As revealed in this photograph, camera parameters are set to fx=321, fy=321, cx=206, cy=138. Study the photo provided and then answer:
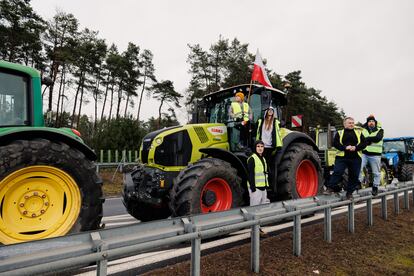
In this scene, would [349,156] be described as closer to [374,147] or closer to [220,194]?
[374,147]

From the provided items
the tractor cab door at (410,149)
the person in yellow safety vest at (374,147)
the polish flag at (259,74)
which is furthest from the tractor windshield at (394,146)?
the polish flag at (259,74)

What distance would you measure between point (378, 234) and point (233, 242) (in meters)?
2.88

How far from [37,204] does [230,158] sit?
3.20m

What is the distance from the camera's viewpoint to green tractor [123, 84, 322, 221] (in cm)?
485

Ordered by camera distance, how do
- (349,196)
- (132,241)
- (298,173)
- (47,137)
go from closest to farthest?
(132,241) < (47,137) < (349,196) < (298,173)

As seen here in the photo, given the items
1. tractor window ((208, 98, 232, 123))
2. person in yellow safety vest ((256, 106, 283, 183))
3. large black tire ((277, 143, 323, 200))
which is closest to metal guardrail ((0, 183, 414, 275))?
large black tire ((277, 143, 323, 200))

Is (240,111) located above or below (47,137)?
above

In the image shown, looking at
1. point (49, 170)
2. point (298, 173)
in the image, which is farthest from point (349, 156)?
point (49, 170)

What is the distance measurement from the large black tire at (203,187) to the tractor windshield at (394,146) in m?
13.5

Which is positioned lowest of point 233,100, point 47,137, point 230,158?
point 230,158

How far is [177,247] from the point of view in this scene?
481 cm

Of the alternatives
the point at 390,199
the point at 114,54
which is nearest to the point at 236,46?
the point at 114,54

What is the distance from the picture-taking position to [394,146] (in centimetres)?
1602

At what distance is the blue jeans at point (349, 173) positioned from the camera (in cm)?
608
